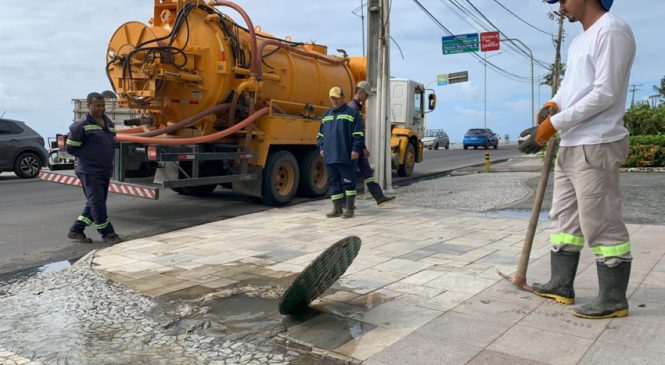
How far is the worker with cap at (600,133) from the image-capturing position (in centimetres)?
319

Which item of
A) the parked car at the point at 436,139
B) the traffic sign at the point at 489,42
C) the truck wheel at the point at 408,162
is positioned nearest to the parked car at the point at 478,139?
the parked car at the point at 436,139

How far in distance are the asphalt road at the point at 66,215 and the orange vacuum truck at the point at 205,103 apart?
0.53 metres

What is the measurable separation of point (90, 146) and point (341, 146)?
10.8 feet

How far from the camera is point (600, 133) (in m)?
3.29

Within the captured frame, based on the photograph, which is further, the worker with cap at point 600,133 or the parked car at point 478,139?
the parked car at point 478,139

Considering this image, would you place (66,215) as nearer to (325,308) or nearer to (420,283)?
(325,308)

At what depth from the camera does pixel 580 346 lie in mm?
2941

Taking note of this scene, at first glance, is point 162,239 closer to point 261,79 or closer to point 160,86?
point 160,86

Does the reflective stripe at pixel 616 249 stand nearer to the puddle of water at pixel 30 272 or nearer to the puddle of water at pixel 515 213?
the puddle of water at pixel 515 213

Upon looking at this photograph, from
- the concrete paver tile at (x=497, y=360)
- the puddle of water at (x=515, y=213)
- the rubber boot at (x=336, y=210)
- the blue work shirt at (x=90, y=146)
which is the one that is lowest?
the concrete paver tile at (x=497, y=360)

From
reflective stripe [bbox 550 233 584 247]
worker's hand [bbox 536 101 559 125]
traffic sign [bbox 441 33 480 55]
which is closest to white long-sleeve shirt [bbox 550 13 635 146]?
worker's hand [bbox 536 101 559 125]

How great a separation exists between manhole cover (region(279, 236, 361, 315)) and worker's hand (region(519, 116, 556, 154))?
1.32m

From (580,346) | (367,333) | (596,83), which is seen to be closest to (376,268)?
(367,333)

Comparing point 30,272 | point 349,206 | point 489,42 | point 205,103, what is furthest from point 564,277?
point 489,42
